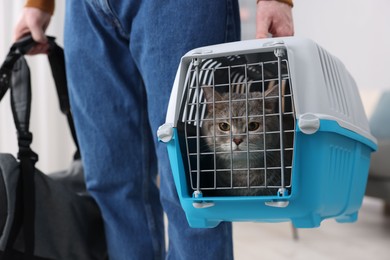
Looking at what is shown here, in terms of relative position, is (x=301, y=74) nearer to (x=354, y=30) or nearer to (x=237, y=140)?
(x=237, y=140)

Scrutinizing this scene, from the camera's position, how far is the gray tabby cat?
0.79 metres

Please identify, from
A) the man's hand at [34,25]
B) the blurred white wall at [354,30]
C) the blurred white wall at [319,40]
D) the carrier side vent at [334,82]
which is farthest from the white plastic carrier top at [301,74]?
the blurred white wall at [354,30]

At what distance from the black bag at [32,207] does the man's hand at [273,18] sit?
25.1 inches

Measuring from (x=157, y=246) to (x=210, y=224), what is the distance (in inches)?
12.1

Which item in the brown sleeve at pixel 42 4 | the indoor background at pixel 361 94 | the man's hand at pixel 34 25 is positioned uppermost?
the brown sleeve at pixel 42 4

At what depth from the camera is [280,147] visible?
73cm

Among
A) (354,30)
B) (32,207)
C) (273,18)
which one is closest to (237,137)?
(273,18)

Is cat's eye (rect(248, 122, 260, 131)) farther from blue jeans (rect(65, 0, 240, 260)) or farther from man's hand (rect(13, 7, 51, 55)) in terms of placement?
man's hand (rect(13, 7, 51, 55))

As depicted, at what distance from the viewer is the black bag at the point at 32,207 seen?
1018mm

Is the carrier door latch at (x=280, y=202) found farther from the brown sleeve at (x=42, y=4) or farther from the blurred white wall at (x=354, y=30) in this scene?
the blurred white wall at (x=354, y=30)

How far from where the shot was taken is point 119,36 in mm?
931

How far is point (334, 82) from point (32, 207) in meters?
0.72

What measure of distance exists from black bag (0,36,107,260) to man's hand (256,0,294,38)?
0.64 metres

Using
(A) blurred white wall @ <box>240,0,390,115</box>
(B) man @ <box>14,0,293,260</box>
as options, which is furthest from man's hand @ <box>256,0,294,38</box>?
(A) blurred white wall @ <box>240,0,390,115</box>
